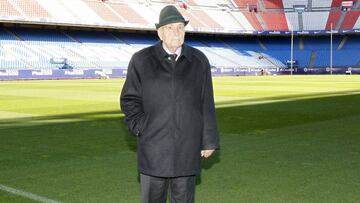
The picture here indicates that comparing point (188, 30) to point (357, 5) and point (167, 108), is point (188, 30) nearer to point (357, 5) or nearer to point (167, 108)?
point (357, 5)

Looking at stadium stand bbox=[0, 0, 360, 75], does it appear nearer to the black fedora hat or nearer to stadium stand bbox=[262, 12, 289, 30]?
stadium stand bbox=[262, 12, 289, 30]

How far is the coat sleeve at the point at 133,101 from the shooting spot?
392 centimetres

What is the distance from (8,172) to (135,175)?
1.89m

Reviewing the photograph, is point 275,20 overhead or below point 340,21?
overhead

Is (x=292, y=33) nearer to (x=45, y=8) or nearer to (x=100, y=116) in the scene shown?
(x=45, y=8)

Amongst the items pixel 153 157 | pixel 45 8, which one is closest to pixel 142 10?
pixel 45 8

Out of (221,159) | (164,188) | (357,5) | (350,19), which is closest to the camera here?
(164,188)

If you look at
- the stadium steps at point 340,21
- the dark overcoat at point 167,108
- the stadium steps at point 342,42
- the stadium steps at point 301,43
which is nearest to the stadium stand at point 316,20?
the stadium steps at point 340,21

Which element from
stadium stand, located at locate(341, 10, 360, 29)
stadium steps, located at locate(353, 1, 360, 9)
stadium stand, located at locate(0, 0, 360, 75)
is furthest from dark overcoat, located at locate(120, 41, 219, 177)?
stadium steps, located at locate(353, 1, 360, 9)

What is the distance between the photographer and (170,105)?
12.6ft

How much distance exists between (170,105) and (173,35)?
1.69 ft

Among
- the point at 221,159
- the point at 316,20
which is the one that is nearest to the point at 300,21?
the point at 316,20

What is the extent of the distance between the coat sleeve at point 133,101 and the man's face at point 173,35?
29 cm

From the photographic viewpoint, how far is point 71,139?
10.8 metres
